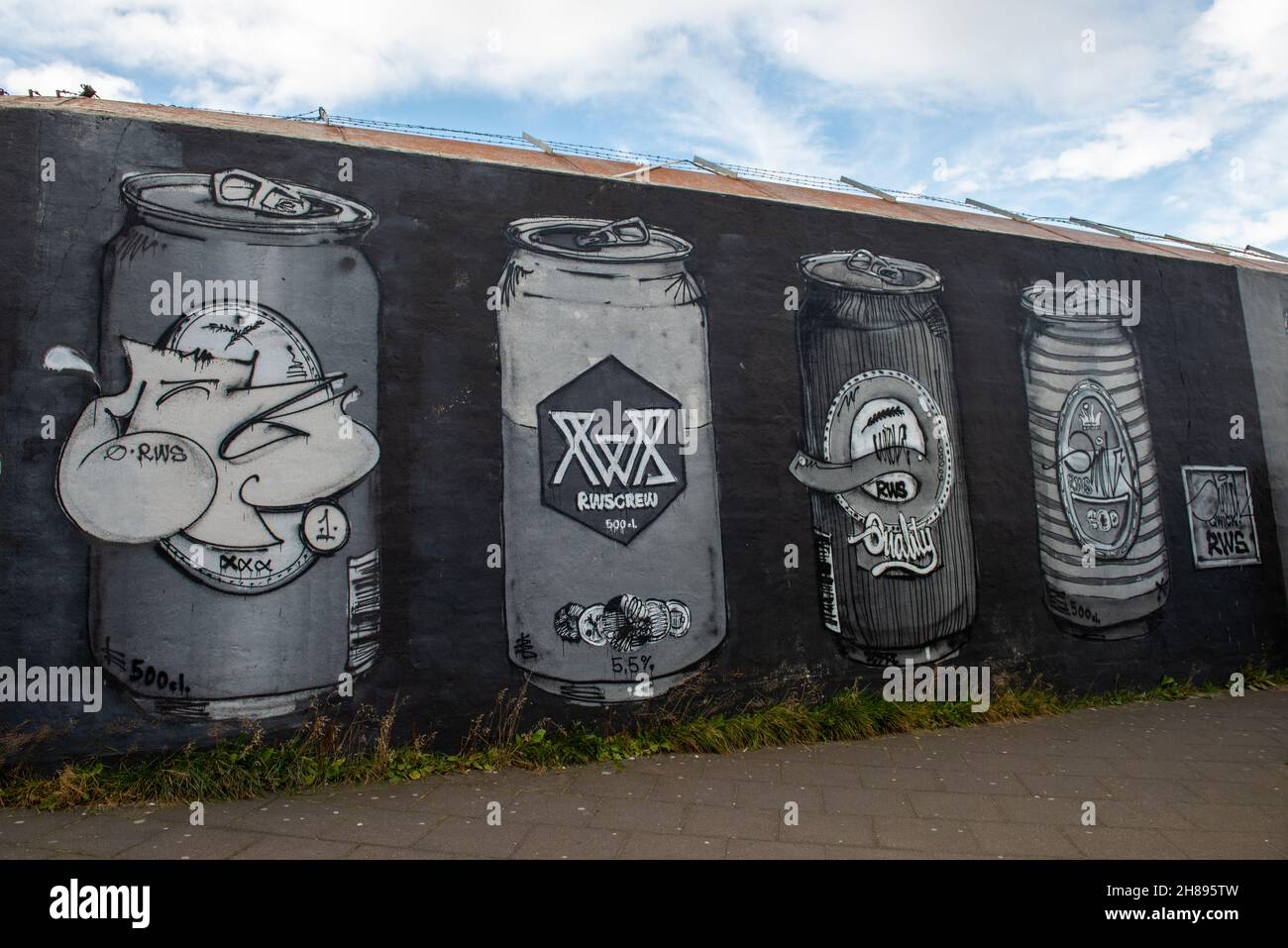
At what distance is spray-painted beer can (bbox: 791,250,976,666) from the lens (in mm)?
6336

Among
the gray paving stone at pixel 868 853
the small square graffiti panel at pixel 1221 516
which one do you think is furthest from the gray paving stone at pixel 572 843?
the small square graffiti panel at pixel 1221 516

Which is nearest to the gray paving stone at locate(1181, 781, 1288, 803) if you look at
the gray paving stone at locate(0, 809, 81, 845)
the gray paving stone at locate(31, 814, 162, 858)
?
the gray paving stone at locate(31, 814, 162, 858)

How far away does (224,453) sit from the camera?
16.3 feet

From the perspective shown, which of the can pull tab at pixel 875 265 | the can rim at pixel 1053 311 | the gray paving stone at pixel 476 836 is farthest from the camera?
the can rim at pixel 1053 311

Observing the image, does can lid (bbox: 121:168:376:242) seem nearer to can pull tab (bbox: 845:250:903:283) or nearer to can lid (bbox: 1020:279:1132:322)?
can pull tab (bbox: 845:250:903:283)

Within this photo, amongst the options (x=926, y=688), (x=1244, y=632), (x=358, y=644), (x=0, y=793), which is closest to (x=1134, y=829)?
(x=926, y=688)

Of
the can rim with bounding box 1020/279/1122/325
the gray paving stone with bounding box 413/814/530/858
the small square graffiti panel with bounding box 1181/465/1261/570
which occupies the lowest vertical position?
the gray paving stone with bounding box 413/814/530/858

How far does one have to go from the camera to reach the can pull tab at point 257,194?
521 cm

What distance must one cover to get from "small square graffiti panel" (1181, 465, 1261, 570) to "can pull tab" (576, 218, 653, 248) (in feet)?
19.2

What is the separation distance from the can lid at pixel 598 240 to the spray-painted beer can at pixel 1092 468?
11.8 ft

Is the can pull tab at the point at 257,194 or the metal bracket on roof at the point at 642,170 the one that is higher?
the metal bracket on roof at the point at 642,170

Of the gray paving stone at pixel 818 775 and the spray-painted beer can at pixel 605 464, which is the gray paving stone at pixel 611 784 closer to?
the spray-painted beer can at pixel 605 464

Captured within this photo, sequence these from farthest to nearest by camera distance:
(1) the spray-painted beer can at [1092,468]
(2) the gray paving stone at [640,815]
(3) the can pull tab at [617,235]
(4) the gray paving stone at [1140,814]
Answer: (1) the spray-painted beer can at [1092,468], (3) the can pull tab at [617,235], (4) the gray paving stone at [1140,814], (2) the gray paving stone at [640,815]

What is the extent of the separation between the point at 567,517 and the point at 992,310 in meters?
4.43
